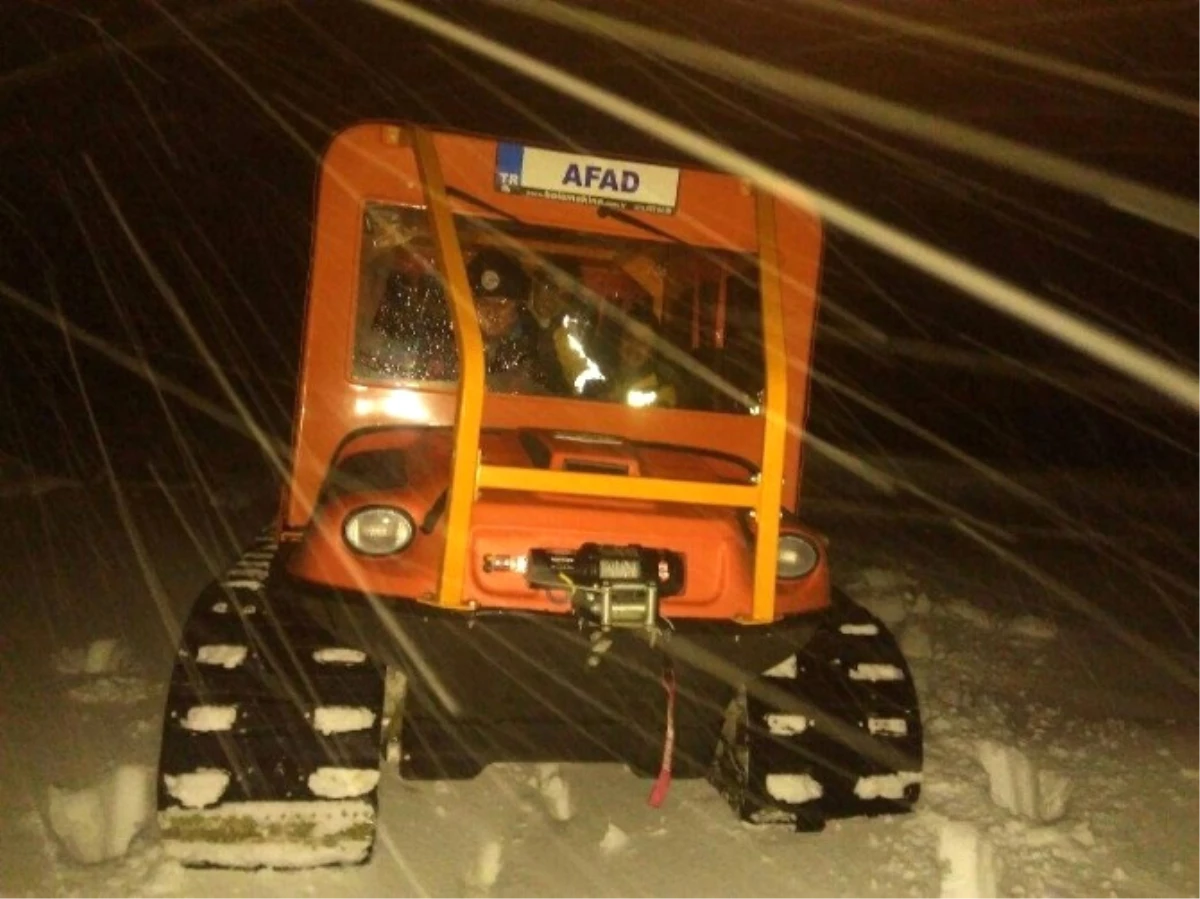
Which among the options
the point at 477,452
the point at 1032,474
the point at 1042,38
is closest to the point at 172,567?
the point at 477,452

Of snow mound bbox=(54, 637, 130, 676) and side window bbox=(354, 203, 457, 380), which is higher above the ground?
side window bbox=(354, 203, 457, 380)

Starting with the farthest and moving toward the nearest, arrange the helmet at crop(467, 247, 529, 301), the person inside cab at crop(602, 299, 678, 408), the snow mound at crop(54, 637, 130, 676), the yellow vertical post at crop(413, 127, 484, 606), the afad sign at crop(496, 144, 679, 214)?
the snow mound at crop(54, 637, 130, 676)
the person inside cab at crop(602, 299, 678, 408)
the helmet at crop(467, 247, 529, 301)
the afad sign at crop(496, 144, 679, 214)
the yellow vertical post at crop(413, 127, 484, 606)

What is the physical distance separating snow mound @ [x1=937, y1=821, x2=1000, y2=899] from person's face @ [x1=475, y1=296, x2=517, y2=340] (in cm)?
269

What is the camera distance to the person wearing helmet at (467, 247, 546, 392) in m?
5.07

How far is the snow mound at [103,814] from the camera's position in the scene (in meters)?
3.88

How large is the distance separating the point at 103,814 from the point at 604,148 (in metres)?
20.3

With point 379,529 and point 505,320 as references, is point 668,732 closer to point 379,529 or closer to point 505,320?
point 379,529

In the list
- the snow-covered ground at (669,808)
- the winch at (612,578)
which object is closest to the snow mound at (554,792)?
the snow-covered ground at (669,808)

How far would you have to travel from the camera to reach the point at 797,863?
410 cm

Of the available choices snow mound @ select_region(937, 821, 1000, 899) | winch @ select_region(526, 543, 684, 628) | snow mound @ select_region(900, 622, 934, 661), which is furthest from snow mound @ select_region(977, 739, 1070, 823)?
winch @ select_region(526, 543, 684, 628)

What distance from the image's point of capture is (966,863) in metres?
3.99

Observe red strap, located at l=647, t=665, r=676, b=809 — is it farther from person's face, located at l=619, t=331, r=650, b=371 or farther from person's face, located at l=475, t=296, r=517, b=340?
person's face, located at l=475, t=296, r=517, b=340

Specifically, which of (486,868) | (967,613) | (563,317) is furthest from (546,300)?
(967,613)

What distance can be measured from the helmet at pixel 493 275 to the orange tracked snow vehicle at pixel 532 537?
11 mm
